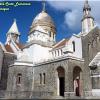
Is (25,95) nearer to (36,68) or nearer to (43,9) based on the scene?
(36,68)

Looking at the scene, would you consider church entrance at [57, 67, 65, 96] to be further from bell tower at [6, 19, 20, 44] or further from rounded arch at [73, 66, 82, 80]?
bell tower at [6, 19, 20, 44]

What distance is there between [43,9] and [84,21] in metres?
13.7

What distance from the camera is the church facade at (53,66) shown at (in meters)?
A: 25.7

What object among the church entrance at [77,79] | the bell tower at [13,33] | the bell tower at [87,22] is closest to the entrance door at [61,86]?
the church entrance at [77,79]

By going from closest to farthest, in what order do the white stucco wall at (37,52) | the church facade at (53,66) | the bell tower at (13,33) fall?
the church facade at (53,66), the white stucco wall at (37,52), the bell tower at (13,33)

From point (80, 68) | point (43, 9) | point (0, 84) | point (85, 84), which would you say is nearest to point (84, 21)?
point (80, 68)

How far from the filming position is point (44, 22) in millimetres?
38781

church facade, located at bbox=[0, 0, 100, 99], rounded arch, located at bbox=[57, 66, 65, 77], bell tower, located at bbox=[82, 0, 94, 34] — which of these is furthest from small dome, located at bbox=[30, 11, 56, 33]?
rounded arch, located at bbox=[57, 66, 65, 77]

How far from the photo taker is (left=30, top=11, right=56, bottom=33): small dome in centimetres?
3862

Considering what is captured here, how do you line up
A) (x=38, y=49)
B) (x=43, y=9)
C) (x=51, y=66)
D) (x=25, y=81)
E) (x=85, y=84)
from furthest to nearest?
(x=43, y=9)
(x=38, y=49)
(x=25, y=81)
(x=51, y=66)
(x=85, y=84)

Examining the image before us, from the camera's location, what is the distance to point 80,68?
89.3 ft

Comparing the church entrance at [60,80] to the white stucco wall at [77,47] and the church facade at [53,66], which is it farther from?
the white stucco wall at [77,47]

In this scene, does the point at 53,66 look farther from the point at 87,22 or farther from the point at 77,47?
the point at 87,22

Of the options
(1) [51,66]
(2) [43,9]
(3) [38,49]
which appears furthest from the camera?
(2) [43,9]
